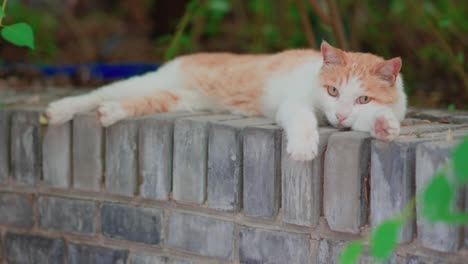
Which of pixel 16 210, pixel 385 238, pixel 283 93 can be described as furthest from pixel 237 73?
pixel 385 238

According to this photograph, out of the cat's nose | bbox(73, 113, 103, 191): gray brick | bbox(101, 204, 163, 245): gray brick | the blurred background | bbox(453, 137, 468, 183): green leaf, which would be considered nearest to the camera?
bbox(453, 137, 468, 183): green leaf

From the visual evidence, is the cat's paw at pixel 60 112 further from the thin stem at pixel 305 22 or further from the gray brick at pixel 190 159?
the thin stem at pixel 305 22

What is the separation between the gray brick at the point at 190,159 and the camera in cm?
221

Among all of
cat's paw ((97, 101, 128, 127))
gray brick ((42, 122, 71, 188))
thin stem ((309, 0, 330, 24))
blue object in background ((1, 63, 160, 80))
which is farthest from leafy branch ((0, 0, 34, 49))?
blue object in background ((1, 63, 160, 80))

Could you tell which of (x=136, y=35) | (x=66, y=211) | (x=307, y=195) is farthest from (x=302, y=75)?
(x=136, y=35)

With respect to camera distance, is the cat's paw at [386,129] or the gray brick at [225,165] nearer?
the cat's paw at [386,129]

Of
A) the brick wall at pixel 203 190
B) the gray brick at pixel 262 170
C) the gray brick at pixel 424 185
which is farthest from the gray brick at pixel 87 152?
the gray brick at pixel 424 185

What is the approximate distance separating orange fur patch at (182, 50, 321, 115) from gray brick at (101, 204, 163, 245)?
50 cm

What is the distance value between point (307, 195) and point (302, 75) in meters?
0.61

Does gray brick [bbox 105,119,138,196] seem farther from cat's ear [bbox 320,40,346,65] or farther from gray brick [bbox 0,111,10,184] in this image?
cat's ear [bbox 320,40,346,65]

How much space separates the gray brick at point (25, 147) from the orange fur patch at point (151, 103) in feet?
1.17

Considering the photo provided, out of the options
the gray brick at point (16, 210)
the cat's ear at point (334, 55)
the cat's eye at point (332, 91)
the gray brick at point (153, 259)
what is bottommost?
the gray brick at point (153, 259)

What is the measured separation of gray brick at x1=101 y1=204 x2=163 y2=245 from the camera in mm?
2334

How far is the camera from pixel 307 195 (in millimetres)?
1986
